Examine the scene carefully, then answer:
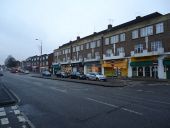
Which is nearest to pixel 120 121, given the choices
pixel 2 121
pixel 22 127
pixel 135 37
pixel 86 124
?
pixel 86 124

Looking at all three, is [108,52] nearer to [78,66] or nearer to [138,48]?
[138,48]

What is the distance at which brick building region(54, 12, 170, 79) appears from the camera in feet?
118

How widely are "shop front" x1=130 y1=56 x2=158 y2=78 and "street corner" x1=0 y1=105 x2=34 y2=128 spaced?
31081mm

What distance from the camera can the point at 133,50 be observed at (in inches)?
1667

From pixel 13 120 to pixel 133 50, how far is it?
1439 inches

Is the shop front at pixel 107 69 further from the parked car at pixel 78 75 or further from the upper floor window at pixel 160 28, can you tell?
the upper floor window at pixel 160 28

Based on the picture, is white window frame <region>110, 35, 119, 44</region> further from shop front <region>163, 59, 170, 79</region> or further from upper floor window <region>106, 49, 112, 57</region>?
shop front <region>163, 59, 170, 79</region>

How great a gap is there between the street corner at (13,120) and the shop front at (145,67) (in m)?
31.1

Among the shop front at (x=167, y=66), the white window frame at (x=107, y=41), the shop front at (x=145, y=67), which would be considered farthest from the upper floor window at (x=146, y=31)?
the white window frame at (x=107, y=41)

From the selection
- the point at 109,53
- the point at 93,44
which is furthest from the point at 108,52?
the point at 93,44

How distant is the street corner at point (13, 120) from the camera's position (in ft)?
24.2

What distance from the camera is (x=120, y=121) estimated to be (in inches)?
296

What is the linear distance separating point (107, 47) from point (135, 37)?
9.51 metres

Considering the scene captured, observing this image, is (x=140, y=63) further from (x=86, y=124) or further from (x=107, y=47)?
(x=86, y=124)
